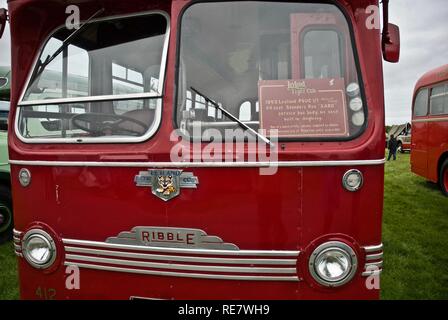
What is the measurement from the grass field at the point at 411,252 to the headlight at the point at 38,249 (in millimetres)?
1586

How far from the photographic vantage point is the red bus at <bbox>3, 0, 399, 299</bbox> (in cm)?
183

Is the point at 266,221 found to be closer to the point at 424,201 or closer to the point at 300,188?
the point at 300,188

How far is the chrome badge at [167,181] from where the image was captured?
74.0 inches

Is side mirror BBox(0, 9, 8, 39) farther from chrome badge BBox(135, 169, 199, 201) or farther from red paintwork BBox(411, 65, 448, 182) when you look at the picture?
red paintwork BBox(411, 65, 448, 182)

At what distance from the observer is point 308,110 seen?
6.06ft

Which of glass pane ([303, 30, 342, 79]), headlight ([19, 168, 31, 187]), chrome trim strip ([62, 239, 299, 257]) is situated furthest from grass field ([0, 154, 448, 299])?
glass pane ([303, 30, 342, 79])

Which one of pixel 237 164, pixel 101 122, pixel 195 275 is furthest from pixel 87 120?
pixel 195 275

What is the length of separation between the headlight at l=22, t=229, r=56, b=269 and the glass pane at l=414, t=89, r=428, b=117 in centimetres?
958

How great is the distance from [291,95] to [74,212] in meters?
1.37

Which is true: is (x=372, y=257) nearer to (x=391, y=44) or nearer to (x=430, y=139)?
(x=391, y=44)

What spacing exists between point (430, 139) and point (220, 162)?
29.4ft

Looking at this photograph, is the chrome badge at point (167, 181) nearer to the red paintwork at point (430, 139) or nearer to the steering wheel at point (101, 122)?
the steering wheel at point (101, 122)

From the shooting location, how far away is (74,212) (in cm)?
209
